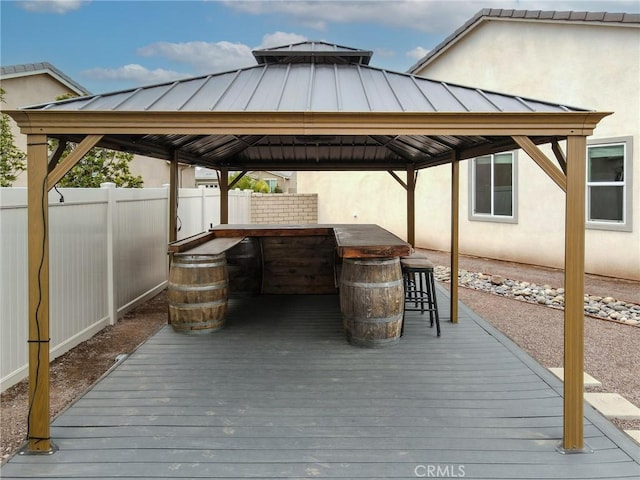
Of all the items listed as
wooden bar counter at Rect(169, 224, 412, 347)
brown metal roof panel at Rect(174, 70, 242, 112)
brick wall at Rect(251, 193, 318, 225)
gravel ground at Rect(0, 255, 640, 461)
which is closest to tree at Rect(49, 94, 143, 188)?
gravel ground at Rect(0, 255, 640, 461)

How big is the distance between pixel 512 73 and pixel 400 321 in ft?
27.5

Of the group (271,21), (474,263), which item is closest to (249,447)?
(474,263)

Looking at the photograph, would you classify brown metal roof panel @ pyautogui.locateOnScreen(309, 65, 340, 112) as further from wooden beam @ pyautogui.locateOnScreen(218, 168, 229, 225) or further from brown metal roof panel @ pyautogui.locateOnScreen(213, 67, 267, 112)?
wooden beam @ pyautogui.locateOnScreen(218, 168, 229, 225)

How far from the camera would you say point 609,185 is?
8.98 m

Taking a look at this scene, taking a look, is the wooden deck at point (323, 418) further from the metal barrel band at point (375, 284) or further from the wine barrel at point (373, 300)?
the metal barrel band at point (375, 284)

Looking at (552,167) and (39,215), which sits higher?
(552,167)

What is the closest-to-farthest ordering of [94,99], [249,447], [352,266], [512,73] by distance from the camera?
[249,447], [94,99], [352,266], [512,73]

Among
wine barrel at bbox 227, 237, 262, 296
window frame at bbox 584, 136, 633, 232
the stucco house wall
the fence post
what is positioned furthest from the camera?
the stucco house wall

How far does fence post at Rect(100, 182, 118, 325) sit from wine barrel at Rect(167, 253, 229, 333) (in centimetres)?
123

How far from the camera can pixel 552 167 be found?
305 cm

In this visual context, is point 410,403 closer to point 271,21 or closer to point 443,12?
point 443,12

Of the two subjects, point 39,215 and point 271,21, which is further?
point 271,21

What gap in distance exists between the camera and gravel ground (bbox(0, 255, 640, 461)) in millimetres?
3771

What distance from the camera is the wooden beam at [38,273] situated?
Answer: 2.99m
